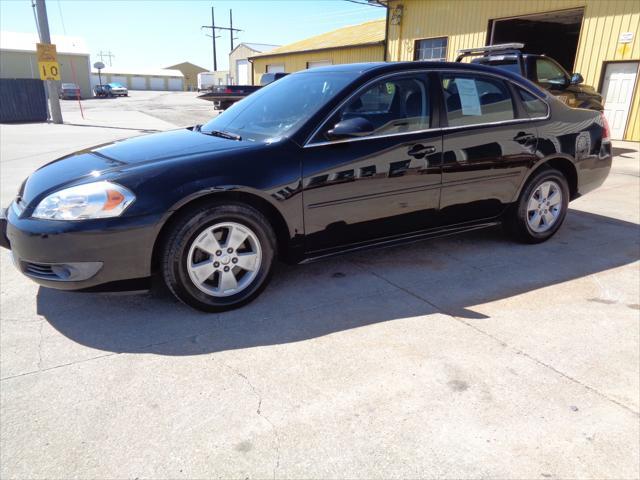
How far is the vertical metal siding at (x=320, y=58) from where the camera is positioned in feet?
70.9

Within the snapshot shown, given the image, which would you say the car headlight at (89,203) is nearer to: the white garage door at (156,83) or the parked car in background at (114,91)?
the parked car in background at (114,91)

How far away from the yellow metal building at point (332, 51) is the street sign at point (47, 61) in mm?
12215

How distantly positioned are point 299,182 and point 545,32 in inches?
764

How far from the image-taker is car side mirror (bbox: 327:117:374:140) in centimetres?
328

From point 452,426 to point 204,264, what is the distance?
5.69 feet

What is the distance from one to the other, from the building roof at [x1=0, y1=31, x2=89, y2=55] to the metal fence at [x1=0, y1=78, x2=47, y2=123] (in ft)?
109

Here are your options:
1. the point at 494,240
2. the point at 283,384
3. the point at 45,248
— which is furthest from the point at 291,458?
the point at 494,240

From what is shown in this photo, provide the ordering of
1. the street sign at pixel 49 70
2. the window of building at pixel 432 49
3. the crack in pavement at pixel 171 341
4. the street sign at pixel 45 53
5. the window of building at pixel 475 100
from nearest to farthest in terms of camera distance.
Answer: the crack in pavement at pixel 171 341
the window of building at pixel 475 100
the street sign at pixel 45 53
the street sign at pixel 49 70
the window of building at pixel 432 49

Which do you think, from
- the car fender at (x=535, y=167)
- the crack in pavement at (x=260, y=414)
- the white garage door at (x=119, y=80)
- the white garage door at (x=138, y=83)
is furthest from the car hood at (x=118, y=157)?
the white garage door at (x=138, y=83)

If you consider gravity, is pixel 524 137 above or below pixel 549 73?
below

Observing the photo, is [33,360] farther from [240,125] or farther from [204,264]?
[240,125]

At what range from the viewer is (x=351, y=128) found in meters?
3.28

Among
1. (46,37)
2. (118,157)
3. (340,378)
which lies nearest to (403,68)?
(118,157)

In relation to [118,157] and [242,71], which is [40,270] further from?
[242,71]
